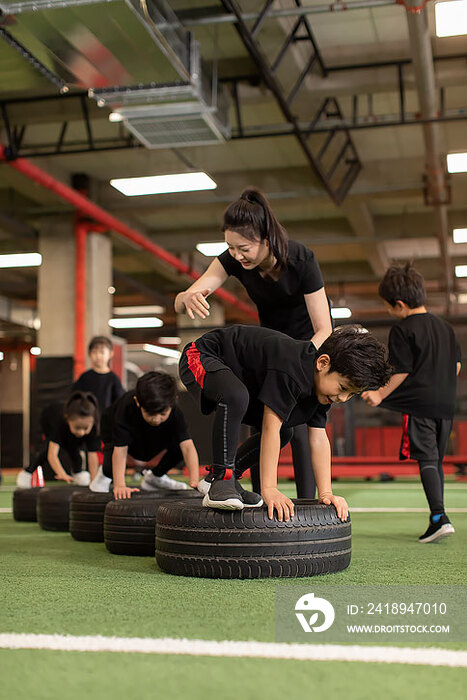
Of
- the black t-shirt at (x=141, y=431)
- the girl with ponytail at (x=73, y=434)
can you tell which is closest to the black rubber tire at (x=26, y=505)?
the girl with ponytail at (x=73, y=434)

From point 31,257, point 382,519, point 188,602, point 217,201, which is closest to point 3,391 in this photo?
point 31,257

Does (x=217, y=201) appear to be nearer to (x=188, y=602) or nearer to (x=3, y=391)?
(x=188, y=602)

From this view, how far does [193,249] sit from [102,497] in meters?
10.2

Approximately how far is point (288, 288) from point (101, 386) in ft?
9.40

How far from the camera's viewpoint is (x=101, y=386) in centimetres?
553

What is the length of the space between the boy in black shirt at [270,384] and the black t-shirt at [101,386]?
2.89 meters

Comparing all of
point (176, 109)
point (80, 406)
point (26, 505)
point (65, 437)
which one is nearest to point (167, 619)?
point (26, 505)

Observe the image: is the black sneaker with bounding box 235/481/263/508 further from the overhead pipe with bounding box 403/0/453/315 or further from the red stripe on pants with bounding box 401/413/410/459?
the overhead pipe with bounding box 403/0/453/315

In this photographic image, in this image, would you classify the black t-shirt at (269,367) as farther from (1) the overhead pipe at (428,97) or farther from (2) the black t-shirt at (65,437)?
(1) the overhead pipe at (428,97)

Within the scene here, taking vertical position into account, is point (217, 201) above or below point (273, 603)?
above

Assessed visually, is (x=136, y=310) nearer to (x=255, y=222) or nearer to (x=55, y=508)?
(x=55, y=508)

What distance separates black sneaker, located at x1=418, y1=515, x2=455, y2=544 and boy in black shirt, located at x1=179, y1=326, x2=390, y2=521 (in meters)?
0.91

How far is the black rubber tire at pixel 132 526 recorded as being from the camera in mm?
3059

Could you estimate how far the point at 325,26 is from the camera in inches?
277
